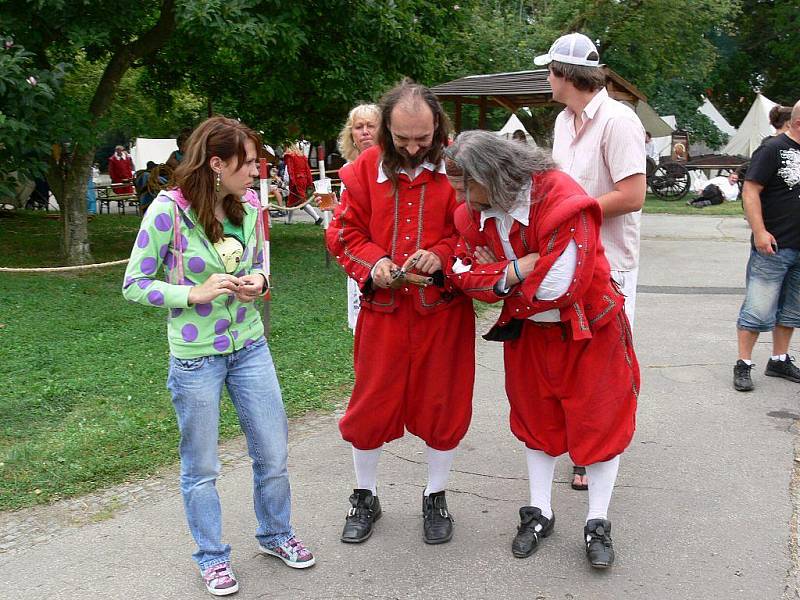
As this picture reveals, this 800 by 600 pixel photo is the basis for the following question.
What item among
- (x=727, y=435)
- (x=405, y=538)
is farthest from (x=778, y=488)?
(x=405, y=538)

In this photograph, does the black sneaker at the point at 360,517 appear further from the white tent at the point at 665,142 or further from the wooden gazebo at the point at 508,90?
the white tent at the point at 665,142

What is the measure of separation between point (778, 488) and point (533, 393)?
62.5 inches

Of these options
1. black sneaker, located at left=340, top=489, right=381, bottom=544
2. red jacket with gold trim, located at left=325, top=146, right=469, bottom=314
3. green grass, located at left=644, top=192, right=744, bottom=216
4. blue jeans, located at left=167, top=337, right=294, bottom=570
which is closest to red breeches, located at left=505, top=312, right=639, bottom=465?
red jacket with gold trim, located at left=325, top=146, right=469, bottom=314

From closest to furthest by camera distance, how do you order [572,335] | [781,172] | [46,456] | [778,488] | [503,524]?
[572,335] → [503,524] → [778,488] → [46,456] → [781,172]

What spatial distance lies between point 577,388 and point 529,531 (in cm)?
68

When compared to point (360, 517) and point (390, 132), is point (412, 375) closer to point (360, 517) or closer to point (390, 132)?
point (360, 517)

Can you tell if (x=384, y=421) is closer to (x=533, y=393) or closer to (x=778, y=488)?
(x=533, y=393)

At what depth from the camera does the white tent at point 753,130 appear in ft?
105

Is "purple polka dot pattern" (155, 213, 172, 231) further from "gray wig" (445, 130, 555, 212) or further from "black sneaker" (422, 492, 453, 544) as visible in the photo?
"black sneaker" (422, 492, 453, 544)

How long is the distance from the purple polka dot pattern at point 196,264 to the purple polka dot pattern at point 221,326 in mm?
203

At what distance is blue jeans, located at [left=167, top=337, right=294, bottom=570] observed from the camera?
3.18 meters

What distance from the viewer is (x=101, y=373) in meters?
6.15

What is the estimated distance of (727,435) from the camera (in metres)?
5.04

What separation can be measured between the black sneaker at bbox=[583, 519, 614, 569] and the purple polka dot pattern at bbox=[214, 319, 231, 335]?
1670 millimetres
